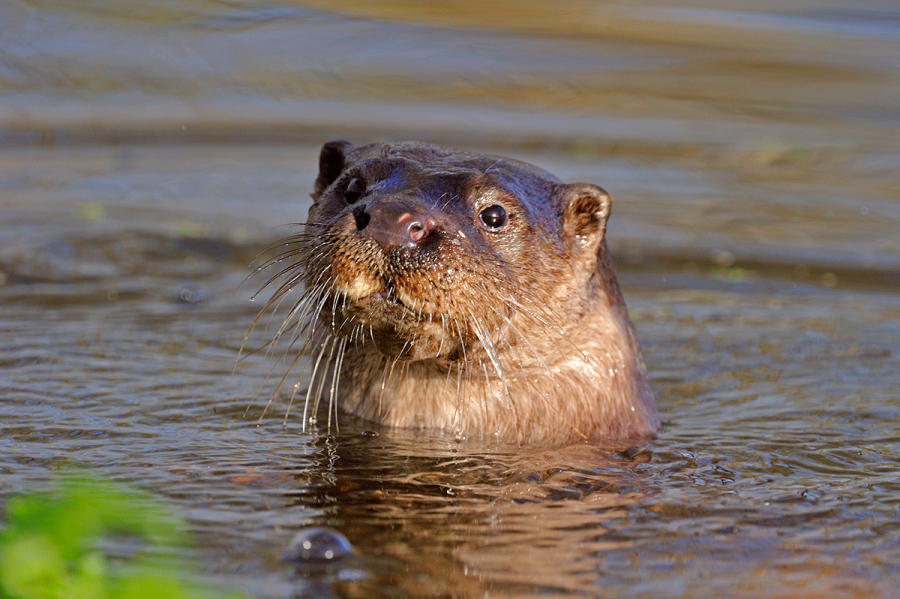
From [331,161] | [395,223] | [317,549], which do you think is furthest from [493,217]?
[317,549]

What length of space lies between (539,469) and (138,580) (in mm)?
2511

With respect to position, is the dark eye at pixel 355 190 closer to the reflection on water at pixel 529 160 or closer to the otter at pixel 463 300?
the otter at pixel 463 300

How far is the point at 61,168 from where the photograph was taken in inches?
378

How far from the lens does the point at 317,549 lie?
3.34 metres

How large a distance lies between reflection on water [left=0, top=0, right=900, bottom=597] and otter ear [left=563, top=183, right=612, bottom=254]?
2.52ft

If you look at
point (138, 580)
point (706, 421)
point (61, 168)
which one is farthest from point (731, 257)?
point (138, 580)

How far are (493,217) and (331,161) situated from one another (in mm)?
898

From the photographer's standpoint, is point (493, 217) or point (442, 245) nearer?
point (442, 245)

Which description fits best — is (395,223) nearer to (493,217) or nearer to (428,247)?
(428,247)

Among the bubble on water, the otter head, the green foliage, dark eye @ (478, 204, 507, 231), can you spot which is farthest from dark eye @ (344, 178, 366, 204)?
Result: the green foliage

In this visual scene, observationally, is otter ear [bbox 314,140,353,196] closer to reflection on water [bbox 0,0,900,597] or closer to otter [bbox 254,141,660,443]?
otter [bbox 254,141,660,443]

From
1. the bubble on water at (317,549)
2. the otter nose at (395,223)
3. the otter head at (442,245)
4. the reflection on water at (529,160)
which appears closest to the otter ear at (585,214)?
the otter head at (442,245)

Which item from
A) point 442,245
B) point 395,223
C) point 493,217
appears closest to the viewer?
point 395,223

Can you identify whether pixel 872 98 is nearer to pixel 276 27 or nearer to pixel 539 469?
pixel 276 27
